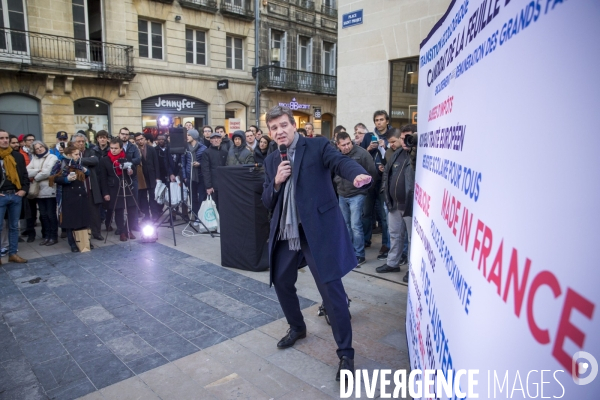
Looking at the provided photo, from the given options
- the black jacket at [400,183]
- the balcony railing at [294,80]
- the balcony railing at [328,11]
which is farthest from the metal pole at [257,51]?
the black jacket at [400,183]

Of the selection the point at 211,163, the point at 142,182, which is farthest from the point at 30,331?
the point at 142,182

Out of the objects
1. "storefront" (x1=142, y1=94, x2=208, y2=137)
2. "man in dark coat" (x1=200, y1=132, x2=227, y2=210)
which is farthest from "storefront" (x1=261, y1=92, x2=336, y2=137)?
"man in dark coat" (x1=200, y1=132, x2=227, y2=210)

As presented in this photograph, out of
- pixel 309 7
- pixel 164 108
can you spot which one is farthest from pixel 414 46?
pixel 309 7

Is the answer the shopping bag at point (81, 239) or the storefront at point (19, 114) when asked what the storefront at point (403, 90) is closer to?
the shopping bag at point (81, 239)

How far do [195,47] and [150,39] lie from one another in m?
2.32

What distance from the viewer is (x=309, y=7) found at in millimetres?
24922

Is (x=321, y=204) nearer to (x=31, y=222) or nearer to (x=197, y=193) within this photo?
(x=197, y=193)

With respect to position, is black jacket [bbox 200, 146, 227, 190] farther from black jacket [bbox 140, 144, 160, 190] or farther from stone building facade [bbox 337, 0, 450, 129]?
stone building facade [bbox 337, 0, 450, 129]

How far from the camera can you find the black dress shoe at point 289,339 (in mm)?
3662

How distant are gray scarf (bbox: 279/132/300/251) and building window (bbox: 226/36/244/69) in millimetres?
20467

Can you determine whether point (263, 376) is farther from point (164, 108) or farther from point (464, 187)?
point (164, 108)

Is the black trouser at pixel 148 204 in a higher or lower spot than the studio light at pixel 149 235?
higher

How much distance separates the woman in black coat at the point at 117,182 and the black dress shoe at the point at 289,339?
5.19 metres

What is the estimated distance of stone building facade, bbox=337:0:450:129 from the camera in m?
8.83
